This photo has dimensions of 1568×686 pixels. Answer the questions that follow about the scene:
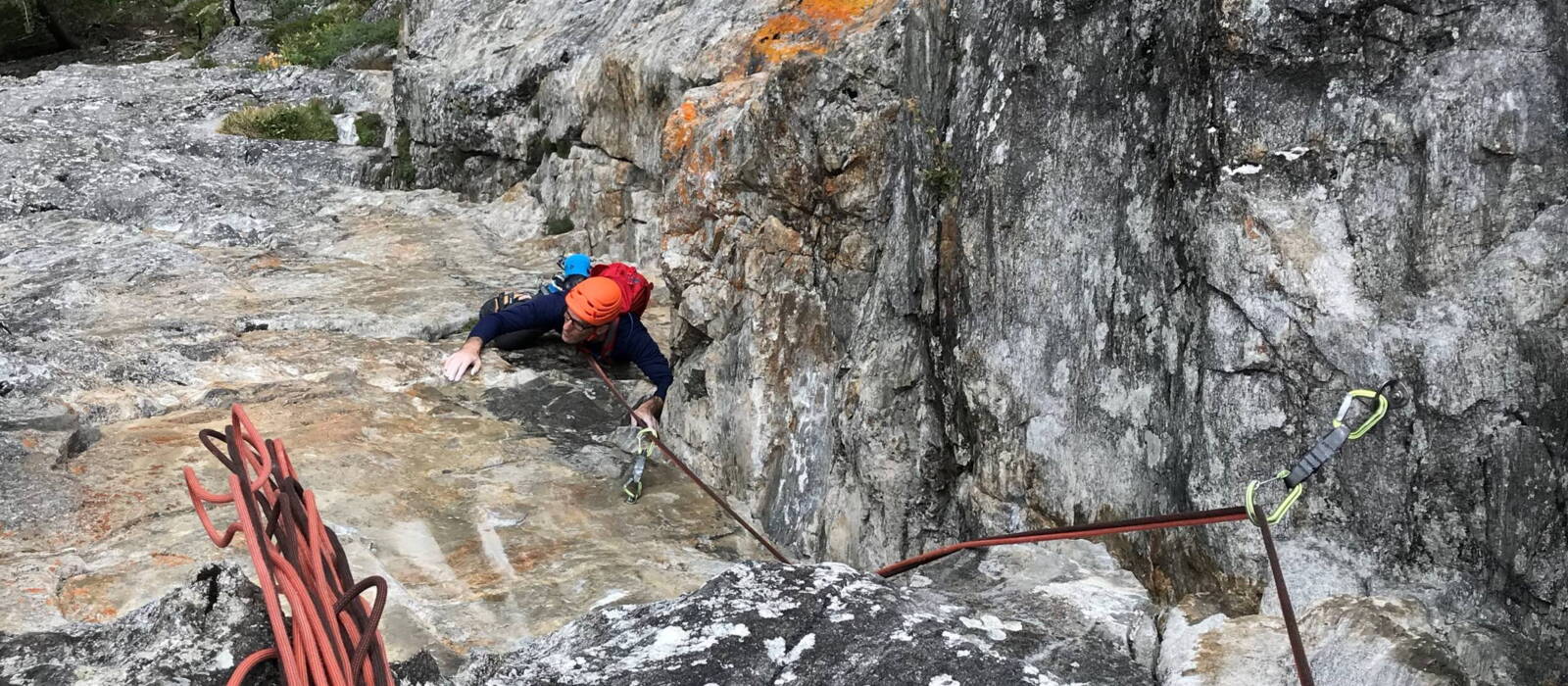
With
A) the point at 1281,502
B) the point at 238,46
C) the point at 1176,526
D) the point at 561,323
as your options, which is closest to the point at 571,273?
the point at 561,323

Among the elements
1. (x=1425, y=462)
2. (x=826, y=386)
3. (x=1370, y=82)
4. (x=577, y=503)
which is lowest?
(x=577, y=503)

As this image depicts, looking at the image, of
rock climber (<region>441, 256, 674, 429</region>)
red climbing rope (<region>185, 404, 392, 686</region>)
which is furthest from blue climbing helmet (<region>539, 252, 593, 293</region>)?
red climbing rope (<region>185, 404, 392, 686</region>)

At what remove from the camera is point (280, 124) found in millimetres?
15570

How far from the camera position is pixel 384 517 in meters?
5.66

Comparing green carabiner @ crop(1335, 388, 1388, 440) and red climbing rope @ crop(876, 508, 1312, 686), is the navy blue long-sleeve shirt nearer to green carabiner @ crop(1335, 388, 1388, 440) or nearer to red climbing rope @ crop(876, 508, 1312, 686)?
red climbing rope @ crop(876, 508, 1312, 686)

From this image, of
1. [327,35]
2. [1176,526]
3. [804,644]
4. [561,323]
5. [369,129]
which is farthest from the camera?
[327,35]

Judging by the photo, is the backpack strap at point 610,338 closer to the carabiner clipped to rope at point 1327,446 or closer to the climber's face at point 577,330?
the climber's face at point 577,330

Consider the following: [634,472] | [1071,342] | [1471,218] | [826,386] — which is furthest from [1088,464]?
[634,472]

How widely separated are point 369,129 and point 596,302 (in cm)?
950

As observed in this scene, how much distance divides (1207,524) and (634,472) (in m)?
3.80

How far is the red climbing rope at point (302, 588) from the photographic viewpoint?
2.35 m

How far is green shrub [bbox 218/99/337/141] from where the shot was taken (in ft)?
50.5

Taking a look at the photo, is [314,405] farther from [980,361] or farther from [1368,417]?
[1368,417]

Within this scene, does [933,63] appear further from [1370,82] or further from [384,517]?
[384,517]
